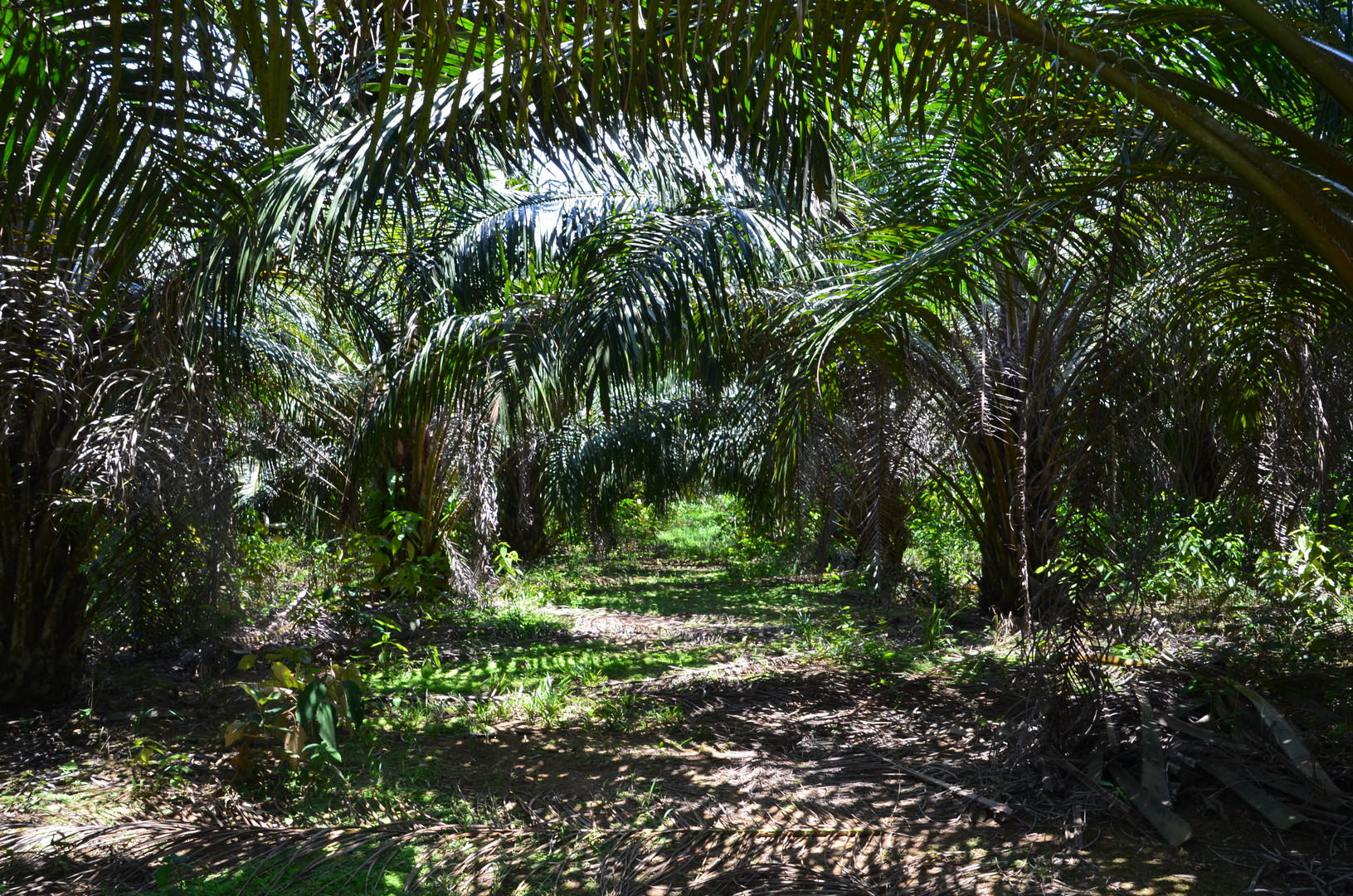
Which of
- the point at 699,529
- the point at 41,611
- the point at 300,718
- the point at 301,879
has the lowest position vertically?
the point at 301,879

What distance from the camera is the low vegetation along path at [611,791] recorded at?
9.62 ft

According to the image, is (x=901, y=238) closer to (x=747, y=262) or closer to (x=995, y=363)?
(x=747, y=262)

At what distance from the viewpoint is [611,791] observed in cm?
372

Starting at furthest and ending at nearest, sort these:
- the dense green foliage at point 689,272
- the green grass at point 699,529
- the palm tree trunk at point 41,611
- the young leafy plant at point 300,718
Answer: the green grass at point 699,529, the palm tree trunk at point 41,611, the young leafy plant at point 300,718, the dense green foliage at point 689,272

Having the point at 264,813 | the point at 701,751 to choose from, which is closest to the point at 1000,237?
the point at 701,751

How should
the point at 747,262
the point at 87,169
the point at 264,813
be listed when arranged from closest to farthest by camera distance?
the point at 87,169 < the point at 264,813 < the point at 747,262

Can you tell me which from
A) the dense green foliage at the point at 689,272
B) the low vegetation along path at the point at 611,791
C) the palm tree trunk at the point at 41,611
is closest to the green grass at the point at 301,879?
the low vegetation along path at the point at 611,791

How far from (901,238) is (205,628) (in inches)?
185

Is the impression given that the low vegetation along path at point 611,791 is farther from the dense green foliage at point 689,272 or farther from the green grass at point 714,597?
the green grass at point 714,597

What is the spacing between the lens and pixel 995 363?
20.1 feet

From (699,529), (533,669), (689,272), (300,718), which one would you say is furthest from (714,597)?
(699,529)

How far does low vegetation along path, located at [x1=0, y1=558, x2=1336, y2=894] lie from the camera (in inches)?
115

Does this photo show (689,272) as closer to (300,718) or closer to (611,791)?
(611,791)

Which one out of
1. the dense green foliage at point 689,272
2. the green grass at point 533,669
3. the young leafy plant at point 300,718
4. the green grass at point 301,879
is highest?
the dense green foliage at point 689,272
